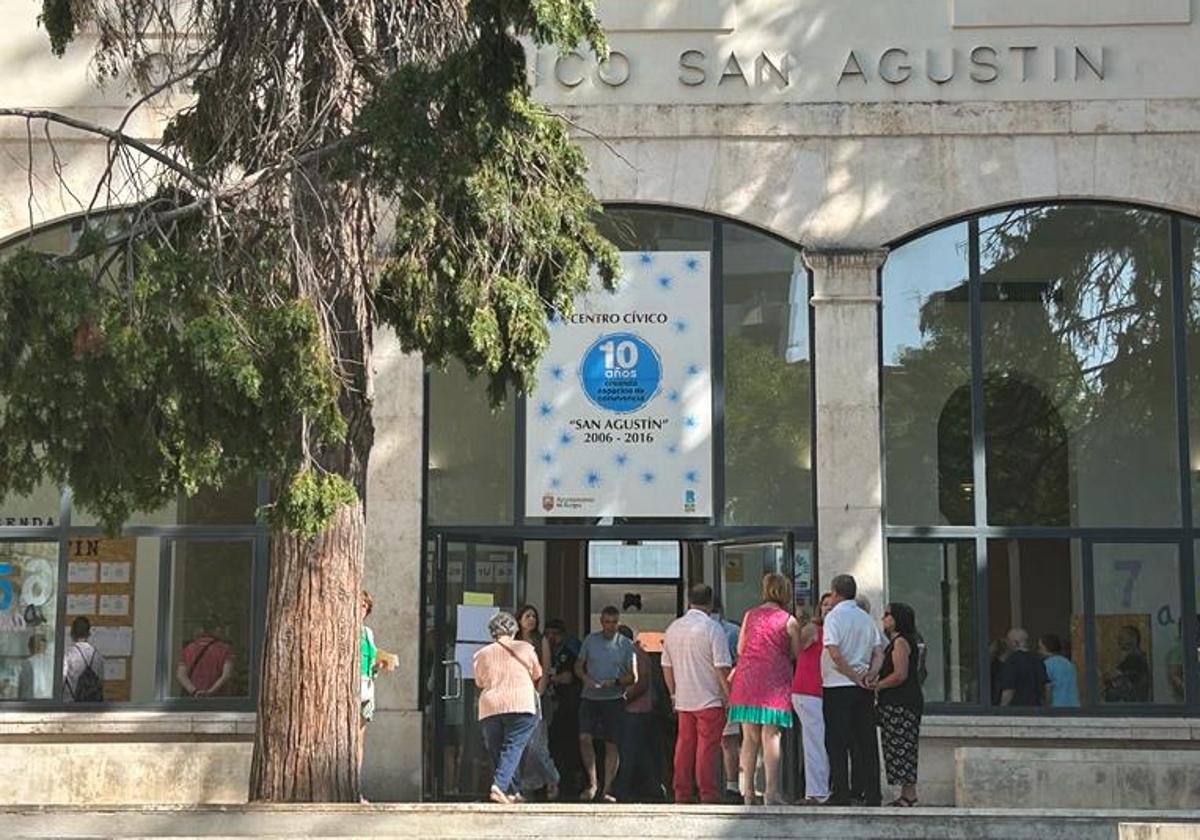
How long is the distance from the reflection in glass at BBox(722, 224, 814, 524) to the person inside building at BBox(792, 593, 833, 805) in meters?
2.53

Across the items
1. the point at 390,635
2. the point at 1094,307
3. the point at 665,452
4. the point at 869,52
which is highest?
the point at 869,52

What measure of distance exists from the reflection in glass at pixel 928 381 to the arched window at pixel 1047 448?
12mm

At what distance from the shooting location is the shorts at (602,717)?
15.1m

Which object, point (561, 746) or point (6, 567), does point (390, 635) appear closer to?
point (561, 746)

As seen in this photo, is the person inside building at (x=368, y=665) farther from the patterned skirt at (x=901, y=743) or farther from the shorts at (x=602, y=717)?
the patterned skirt at (x=901, y=743)

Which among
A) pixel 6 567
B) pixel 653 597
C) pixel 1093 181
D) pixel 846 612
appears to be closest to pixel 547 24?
pixel 846 612

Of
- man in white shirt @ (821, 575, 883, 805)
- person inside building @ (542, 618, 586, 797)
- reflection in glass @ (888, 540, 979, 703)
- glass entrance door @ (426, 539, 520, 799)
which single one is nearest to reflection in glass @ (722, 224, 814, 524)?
reflection in glass @ (888, 540, 979, 703)

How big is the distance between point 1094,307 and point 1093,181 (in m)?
1.07

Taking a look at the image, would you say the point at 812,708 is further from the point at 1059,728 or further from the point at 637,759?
the point at 1059,728

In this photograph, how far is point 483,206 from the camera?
10.4 m

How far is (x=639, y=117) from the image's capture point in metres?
15.7

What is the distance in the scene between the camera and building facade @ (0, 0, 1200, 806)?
15375 mm

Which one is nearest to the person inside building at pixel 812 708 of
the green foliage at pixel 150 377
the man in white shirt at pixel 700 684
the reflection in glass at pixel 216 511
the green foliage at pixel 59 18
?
the man in white shirt at pixel 700 684

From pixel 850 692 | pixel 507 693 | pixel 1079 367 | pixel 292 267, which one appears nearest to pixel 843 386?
pixel 1079 367
